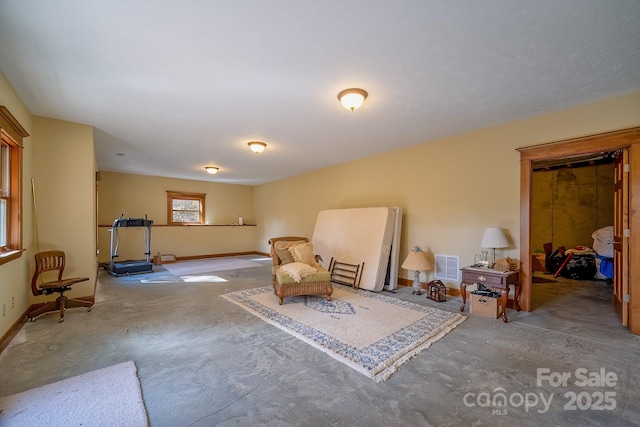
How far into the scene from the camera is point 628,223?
3131 millimetres

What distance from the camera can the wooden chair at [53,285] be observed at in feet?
11.5

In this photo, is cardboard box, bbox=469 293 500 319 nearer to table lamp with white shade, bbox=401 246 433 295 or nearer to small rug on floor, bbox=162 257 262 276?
table lamp with white shade, bbox=401 246 433 295

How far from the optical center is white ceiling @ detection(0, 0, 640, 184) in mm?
1900

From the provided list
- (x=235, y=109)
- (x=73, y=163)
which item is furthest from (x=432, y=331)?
(x=73, y=163)

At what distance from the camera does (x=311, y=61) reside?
248 centimetres

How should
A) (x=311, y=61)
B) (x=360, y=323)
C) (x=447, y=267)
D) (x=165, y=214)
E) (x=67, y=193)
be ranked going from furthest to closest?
(x=165, y=214) < (x=447, y=267) < (x=67, y=193) < (x=360, y=323) < (x=311, y=61)

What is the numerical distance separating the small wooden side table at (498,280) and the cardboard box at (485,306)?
0.28 feet

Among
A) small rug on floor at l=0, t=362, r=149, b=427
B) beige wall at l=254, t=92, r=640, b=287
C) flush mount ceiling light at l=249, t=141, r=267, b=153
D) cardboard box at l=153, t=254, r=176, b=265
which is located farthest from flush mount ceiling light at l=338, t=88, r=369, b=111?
cardboard box at l=153, t=254, r=176, b=265

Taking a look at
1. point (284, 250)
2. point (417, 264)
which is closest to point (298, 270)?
point (284, 250)

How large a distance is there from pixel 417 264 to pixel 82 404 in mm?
4230

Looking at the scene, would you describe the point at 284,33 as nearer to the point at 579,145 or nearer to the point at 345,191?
the point at 579,145

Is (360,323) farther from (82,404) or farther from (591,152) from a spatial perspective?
(591,152)

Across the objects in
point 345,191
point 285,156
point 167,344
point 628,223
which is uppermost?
point 285,156

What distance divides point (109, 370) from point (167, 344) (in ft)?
1.77
